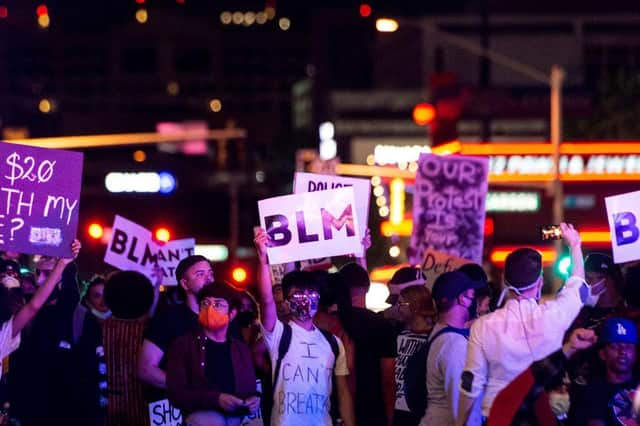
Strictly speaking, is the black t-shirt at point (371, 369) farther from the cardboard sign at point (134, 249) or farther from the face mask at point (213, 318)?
the cardboard sign at point (134, 249)

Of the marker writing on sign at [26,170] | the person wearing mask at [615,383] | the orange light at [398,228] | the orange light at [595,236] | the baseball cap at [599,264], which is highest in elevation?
the orange light at [398,228]

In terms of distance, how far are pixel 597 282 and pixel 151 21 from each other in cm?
12159

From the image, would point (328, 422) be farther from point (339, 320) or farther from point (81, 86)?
point (81, 86)

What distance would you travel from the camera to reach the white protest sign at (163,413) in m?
A: 10.4

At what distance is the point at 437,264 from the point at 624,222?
10.8 feet

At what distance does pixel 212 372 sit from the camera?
9.06 meters

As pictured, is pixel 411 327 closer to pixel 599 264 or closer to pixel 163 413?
pixel 599 264

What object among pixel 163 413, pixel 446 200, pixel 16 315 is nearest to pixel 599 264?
pixel 163 413

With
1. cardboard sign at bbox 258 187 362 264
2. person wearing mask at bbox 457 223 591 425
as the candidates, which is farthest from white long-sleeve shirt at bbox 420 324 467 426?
cardboard sign at bbox 258 187 362 264

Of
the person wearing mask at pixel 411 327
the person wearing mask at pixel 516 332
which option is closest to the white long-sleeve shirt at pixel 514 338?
the person wearing mask at pixel 516 332

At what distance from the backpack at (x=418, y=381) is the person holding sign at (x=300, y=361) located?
44 cm

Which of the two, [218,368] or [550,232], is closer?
[550,232]

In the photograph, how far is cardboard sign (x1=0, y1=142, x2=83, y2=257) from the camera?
9891mm

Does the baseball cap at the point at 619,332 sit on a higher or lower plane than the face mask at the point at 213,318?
lower
